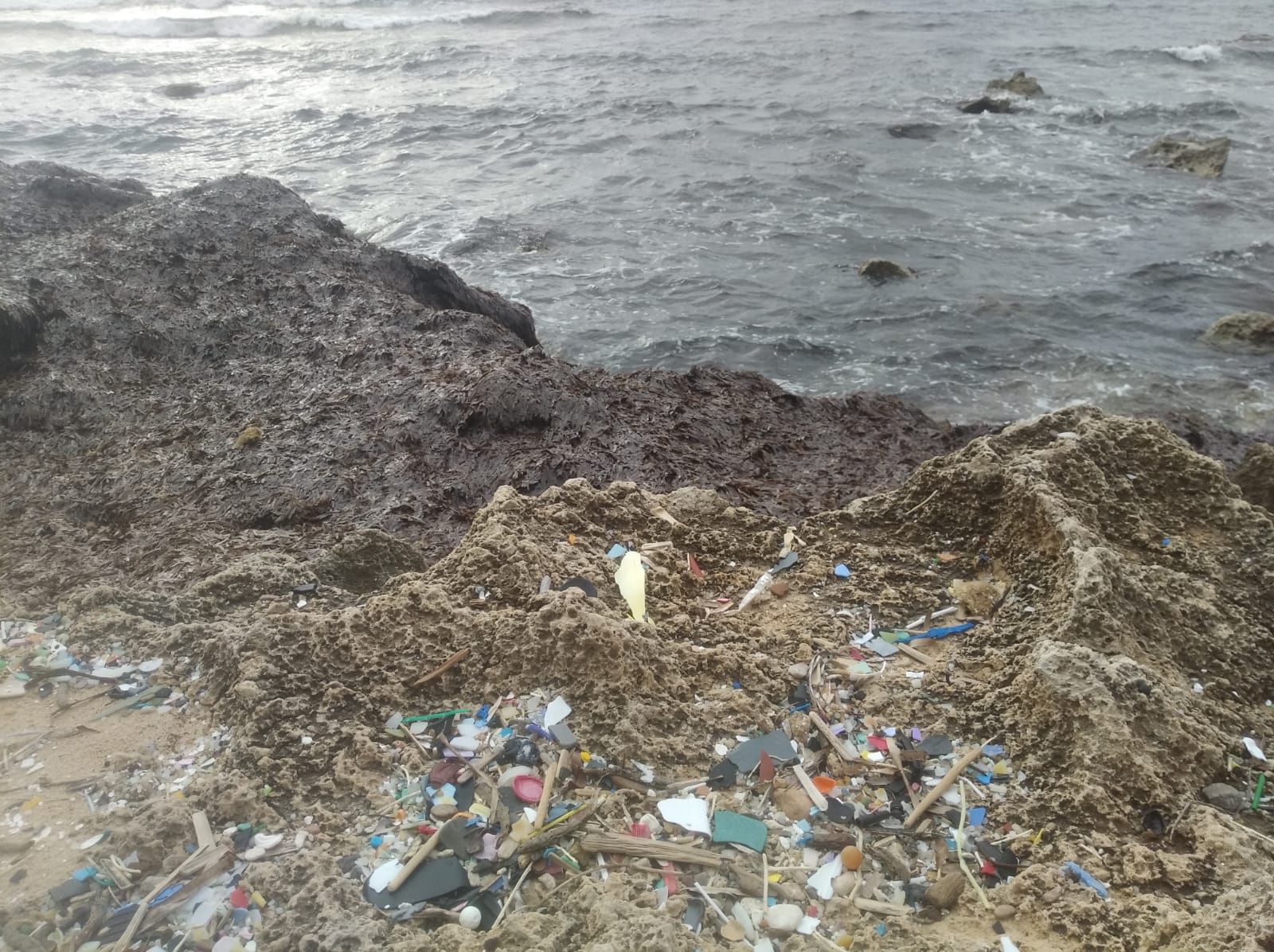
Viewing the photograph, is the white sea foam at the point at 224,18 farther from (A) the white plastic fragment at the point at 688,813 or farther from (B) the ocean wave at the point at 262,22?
(A) the white plastic fragment at the point at 688,813

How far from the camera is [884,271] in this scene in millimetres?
9734

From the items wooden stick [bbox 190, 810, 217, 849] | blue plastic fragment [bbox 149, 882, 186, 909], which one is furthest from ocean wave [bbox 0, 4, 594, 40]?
blue plastic fragment [bbox 149, 882, 186, 909]

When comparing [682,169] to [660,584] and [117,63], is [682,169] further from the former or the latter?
[117,63]

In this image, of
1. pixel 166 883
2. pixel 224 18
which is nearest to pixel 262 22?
pixel 224 18

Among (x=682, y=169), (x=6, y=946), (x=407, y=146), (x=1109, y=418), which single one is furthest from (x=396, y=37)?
(x=6, y=946)

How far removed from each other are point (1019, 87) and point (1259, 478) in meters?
14.0

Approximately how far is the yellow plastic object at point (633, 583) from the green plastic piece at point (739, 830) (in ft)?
3.06

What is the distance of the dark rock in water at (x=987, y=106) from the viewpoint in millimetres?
15781

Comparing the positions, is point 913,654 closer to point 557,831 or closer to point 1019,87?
point 557,831

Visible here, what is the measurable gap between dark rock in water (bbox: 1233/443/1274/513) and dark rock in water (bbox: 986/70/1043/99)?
13443 mm

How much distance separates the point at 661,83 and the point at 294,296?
14.1m

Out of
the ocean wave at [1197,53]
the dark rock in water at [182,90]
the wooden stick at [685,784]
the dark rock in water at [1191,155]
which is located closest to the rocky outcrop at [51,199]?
the wooden stick at [685,784]

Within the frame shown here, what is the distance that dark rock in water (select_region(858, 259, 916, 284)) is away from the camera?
972 centimetres

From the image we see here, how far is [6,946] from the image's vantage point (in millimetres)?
2100
